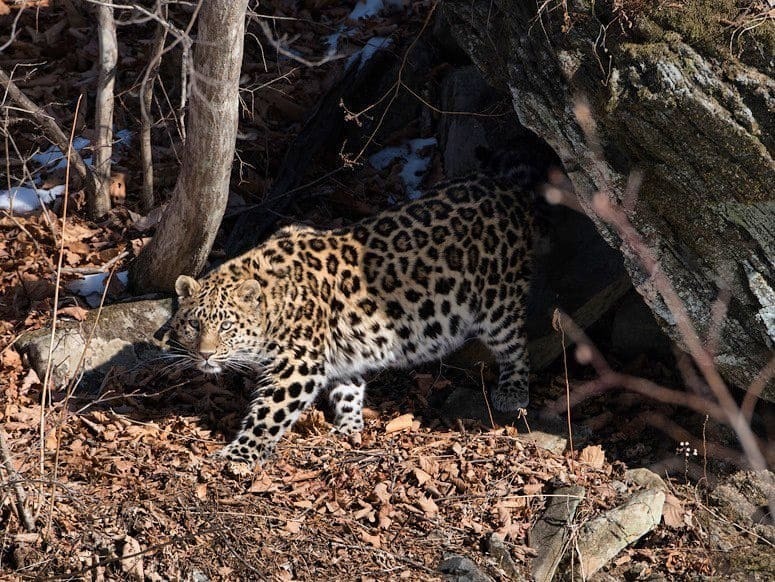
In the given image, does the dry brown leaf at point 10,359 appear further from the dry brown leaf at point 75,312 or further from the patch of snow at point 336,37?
the patch of snow at point 336,37

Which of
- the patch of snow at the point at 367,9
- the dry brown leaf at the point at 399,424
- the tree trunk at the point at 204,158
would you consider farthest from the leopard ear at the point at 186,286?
the patch of snow at the point at 367,9

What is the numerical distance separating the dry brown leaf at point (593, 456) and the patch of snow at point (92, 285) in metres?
4.46

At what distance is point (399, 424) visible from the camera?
27.1 ft

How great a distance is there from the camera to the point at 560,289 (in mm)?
8680

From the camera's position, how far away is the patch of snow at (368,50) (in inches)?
420

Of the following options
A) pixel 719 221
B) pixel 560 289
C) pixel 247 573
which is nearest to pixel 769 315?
pixel 719 221

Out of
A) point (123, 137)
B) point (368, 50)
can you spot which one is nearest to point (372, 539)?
point (123, 137)

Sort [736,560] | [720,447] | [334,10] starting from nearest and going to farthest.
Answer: [736,560], [720,447], [334,10]

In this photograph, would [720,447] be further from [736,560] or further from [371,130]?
[371,130]

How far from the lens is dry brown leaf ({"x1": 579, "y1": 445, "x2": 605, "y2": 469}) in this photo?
25.4 feet

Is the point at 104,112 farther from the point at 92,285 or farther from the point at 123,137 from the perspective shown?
the point at 123,137

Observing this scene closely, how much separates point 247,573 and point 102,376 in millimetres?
2753

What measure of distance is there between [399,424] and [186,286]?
2131mm

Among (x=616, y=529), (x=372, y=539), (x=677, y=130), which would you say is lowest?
(x=372, y=539)
